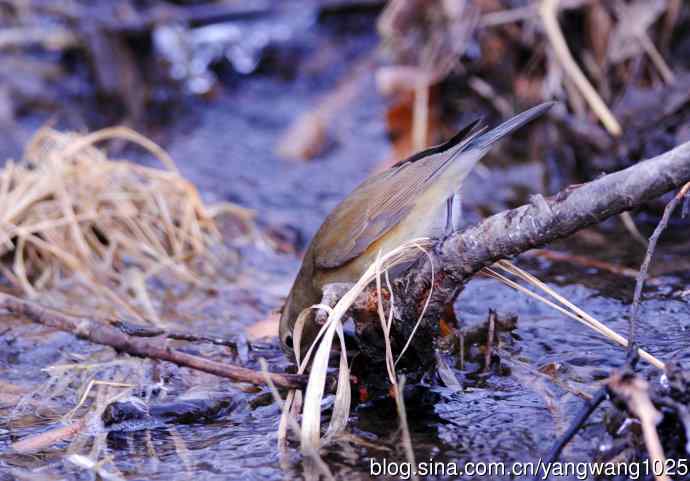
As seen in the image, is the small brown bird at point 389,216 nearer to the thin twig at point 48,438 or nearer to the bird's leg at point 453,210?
the bird's leg at point 453,210

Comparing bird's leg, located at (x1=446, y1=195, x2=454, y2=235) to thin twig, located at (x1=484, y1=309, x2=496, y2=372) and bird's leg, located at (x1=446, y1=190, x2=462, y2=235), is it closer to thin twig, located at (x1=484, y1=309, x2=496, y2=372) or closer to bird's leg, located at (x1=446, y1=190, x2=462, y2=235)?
bird's leg, located at (x1=446, y1=190, x2=462, y2=235)

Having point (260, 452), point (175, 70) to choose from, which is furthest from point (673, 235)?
point (175, 70)

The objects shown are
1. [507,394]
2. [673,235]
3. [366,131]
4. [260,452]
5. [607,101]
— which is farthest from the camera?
[366,131]

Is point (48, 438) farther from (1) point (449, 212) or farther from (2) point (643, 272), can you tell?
(2) point (643, 272)

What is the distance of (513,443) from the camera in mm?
2516

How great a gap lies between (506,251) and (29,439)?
158cm

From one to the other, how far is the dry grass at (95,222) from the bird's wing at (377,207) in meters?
1.16

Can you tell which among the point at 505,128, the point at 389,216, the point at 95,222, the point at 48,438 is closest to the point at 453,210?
the point at 389,216

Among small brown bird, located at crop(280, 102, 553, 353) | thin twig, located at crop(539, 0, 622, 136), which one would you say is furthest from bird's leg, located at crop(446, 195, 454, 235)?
thin twig, located at crop(539, 0, 622, 136)

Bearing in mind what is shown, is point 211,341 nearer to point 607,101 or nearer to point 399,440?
point 399,440

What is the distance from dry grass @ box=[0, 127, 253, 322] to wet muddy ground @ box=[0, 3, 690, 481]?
11.8 inches

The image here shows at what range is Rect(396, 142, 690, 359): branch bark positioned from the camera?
2.07m

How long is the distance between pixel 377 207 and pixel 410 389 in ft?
2.99

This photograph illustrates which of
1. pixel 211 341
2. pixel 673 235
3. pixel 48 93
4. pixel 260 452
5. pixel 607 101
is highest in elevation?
pixel 48 93
